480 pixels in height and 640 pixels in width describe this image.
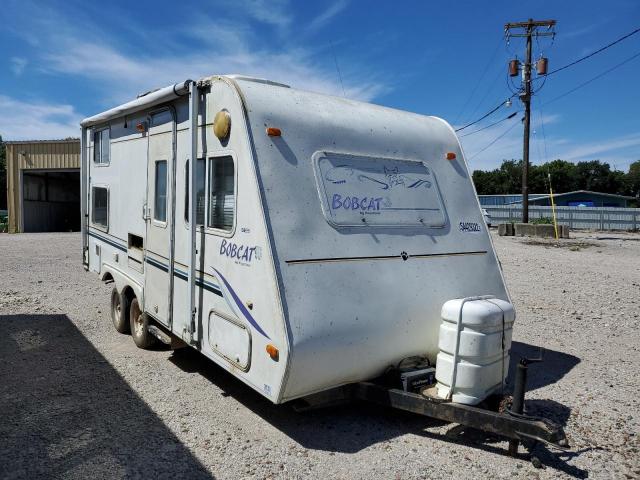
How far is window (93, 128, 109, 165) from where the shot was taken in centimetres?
677

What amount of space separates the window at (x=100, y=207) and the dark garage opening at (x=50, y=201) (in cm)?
2182

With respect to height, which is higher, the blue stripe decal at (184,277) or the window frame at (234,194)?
the window frame at (234,194)

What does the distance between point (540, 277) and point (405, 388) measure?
8.43 metres

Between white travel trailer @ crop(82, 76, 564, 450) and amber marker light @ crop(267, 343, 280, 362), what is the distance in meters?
0.01

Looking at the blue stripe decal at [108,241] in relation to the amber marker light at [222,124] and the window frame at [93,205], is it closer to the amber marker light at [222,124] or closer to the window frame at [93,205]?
the window frame at [93,205]

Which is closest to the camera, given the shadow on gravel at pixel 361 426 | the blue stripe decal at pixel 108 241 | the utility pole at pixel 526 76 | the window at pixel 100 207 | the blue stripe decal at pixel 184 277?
the shadow on gravel at pixel 361 426

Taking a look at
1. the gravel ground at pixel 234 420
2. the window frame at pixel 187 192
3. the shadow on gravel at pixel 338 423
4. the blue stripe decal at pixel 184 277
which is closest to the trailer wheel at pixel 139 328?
the gravel ground at pixel 234 420

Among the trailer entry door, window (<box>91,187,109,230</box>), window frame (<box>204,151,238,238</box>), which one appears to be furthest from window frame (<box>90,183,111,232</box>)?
window frame (<box>204,151,238,238</box>)

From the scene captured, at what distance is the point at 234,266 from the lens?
13.2 feet

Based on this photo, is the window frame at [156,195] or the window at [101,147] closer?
the window frame at [156,195]

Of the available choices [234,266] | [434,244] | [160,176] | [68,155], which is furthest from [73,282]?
[68,155]

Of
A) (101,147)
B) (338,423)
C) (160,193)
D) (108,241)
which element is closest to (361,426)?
(338,423)

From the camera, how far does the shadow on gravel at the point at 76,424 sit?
3.51 meters

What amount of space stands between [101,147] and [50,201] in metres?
25.3
